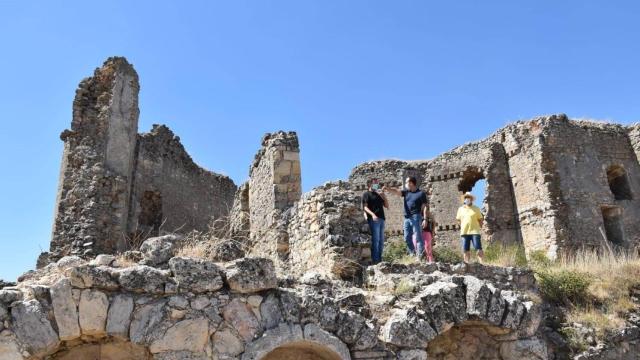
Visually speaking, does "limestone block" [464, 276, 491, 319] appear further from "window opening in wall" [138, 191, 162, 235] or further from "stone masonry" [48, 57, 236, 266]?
"window opening in wall" [138, 191, 162, 235]

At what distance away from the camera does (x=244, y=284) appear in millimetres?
6020

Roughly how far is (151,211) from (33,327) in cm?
1233

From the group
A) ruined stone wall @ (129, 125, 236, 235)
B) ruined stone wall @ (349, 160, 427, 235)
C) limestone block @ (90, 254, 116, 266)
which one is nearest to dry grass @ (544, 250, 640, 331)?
limestone block @ (90, 254, 116, 266)

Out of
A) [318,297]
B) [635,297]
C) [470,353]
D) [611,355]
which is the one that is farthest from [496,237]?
[318,297]

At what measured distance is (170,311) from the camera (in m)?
5.73

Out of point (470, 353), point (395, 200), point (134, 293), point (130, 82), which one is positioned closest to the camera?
point (134, 293)

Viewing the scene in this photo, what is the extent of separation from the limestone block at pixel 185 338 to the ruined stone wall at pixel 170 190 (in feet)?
33.6

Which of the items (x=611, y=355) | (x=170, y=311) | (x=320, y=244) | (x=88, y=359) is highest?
(x=320, y=244)

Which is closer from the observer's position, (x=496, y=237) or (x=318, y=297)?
(x=318, y=297)

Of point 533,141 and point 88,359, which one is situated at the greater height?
point 533,141

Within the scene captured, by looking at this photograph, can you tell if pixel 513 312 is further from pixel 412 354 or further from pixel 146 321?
pixel 146 321

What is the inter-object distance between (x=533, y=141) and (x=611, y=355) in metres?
11.8

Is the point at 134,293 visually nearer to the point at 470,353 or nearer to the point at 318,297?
the point at 318,297

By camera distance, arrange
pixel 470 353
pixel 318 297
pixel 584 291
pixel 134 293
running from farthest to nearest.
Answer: pixel 584 291 → pixel 470 353 → pixel 318 297 → pixel 134 293
